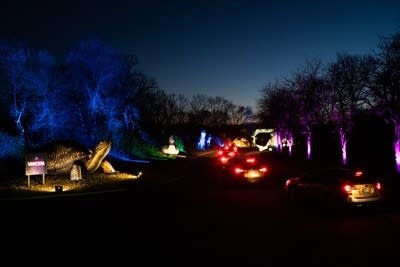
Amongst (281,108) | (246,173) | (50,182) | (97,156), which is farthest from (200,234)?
(281,108)

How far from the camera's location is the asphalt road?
7410 mm

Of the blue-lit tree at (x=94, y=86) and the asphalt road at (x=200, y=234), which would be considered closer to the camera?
the asphalt road at (x=200, y=234)

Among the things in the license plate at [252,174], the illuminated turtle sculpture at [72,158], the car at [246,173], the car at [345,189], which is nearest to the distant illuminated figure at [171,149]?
the illuminated turtle sculpture at [72,158]

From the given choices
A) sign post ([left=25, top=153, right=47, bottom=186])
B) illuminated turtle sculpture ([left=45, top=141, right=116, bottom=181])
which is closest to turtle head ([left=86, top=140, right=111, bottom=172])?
illuminated turtle sculpture ([left=45, top=141, right=116, bottom=181])

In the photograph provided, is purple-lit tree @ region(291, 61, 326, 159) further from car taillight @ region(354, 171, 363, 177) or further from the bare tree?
car taillight @ region(354, 171, 363, 177)

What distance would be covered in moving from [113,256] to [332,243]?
14.4ft

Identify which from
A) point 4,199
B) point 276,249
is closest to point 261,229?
point 276,249

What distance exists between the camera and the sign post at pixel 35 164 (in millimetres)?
20719

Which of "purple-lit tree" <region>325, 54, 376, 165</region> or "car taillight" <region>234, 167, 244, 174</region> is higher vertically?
"purple-lit tree" <region>325, 54, 376, 165</region>

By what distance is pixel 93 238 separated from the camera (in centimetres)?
955

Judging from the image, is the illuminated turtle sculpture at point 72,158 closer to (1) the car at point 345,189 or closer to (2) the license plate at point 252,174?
(2) the license plate at point 252,174

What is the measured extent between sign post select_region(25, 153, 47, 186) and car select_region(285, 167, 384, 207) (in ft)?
46.2

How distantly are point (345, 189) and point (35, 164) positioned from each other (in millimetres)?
15751

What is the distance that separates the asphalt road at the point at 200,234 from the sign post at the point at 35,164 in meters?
5.25
